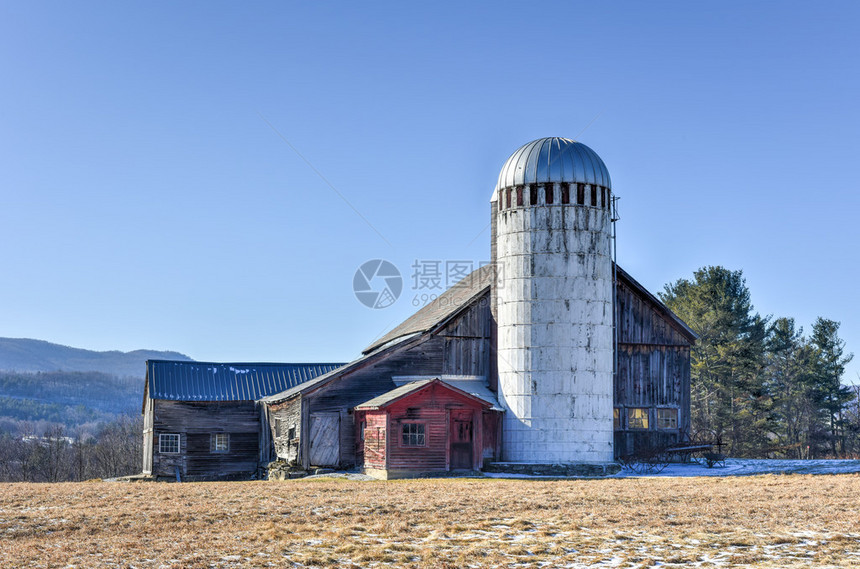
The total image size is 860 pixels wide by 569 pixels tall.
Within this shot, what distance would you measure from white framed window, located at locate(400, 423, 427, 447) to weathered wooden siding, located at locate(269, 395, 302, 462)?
192 inches

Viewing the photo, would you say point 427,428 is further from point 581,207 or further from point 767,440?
point 767,440

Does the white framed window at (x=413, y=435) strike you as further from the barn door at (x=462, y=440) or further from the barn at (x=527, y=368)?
the barn door at (x=462, y=440)

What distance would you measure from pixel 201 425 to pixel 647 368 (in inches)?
773

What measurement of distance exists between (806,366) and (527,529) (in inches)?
2045

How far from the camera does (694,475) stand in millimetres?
31484

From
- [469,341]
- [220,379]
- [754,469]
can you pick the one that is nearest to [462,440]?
[469,341]

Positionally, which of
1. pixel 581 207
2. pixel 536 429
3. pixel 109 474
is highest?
pixel 581 207

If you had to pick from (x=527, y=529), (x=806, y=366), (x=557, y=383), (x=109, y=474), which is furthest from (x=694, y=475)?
(x=109, y=474)

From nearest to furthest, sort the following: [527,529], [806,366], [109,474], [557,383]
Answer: [527,529] < [557,383] < [806,366] < [109,474]

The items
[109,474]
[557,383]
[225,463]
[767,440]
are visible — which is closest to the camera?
[557,383]

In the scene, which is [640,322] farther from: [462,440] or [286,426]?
[286,426]

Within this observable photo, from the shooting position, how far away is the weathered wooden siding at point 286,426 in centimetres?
3588

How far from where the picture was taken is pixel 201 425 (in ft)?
136

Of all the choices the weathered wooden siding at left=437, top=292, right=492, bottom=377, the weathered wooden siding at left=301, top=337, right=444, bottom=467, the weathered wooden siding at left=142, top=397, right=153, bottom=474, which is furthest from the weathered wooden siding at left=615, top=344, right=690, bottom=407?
the weathered wooden siding at left=142, top=397, right=153, bottom=474
